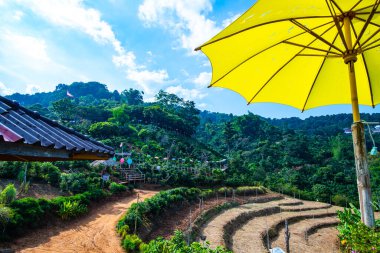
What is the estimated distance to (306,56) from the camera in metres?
3.52

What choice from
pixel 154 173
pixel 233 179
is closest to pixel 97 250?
pixel 154 173

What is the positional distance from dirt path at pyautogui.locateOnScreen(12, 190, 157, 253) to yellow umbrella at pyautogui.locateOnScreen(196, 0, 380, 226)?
23.8 feet

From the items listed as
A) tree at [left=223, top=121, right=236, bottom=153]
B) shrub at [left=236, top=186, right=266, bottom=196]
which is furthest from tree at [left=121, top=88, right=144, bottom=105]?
shrub at [left=236, top=186, right=266, bottom=196]

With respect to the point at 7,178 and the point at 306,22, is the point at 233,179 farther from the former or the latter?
the point at 306,22

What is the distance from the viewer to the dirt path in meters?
7.58

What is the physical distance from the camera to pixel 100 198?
14.0 metres

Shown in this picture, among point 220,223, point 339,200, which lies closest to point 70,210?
point 220,223

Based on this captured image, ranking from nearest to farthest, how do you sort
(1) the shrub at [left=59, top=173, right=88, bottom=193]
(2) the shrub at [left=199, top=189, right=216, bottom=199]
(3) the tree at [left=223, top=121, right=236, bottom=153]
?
1. (1) the shrub at [left=59, top=173, right=88, bottom=193]
2. (2) the shrub at [left=199, top=189, right=216, bottom=199]
3. (3) the tree at [left=223, top=121, right=236, bottom=153]

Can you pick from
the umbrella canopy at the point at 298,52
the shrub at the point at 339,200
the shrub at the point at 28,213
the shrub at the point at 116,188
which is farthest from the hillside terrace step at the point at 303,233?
the shrub at the point at 28,213

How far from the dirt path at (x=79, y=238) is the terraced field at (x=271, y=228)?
4.03m

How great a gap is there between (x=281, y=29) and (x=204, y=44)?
3.13 ft

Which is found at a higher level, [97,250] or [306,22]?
[306,22]

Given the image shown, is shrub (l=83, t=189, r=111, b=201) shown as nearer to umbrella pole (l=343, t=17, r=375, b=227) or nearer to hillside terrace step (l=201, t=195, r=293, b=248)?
hillside terrace step (l=201, t=195, r=293, b=248)

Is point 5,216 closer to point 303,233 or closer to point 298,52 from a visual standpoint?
point 298,52
